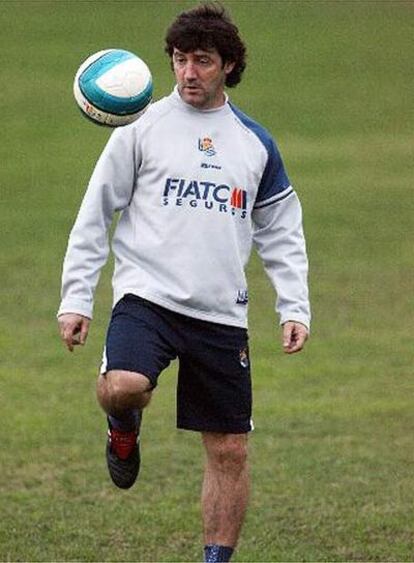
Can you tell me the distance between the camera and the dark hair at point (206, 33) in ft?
23.1

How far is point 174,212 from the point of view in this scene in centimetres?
694

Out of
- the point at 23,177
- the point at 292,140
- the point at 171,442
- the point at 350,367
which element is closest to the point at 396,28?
the point at 292,140

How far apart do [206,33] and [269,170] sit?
587 millimetres

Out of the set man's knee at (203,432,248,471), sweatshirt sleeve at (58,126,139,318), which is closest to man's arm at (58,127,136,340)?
sweatshirt sleeve at (58,126,139,318)

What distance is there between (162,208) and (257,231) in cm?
59

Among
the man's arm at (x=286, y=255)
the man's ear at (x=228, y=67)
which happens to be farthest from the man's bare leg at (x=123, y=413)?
the man's ear at (x=228, y=67)

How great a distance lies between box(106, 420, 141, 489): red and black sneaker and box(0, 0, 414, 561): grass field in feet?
1.66

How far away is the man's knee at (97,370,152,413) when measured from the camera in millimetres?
6859

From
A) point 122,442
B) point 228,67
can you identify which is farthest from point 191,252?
point 122,442

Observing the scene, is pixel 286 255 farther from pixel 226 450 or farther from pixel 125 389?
pixel 125 389

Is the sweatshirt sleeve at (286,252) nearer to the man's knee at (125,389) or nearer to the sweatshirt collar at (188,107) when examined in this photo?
the sweatshirt collar at (188,107)

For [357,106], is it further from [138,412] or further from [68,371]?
[138,412]

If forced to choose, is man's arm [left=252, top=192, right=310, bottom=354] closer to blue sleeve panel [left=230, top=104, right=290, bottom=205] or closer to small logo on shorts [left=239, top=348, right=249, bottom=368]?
blue sleeve panel [left=230, top=104, right=290, bottom=205]

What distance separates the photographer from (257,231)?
7.40m
